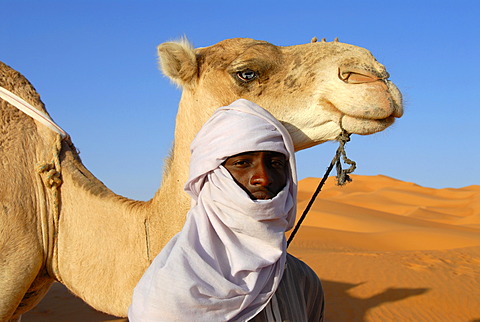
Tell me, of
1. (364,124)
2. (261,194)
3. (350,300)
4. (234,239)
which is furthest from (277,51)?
(350,300)

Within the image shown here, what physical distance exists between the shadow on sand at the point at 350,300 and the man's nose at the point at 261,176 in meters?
5.58

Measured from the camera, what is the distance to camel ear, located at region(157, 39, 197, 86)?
301cm

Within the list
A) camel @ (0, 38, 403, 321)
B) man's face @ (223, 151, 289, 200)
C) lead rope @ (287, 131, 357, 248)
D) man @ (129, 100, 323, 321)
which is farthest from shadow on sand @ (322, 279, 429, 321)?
man's face @ (223, 151, 289, 200)

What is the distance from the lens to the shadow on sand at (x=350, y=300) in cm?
716

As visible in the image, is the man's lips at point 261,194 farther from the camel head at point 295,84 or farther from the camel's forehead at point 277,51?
the camel's forehead at point 277,51

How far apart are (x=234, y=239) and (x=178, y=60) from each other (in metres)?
1.48

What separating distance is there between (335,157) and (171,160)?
107cm

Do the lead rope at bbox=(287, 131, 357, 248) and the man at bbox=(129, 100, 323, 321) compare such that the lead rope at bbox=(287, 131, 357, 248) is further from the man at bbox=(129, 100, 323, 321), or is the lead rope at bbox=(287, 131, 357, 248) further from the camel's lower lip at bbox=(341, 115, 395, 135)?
the man at bbox=(129, 100, 323, 321)

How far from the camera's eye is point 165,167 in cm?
322

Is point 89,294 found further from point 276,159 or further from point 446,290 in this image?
point 446,290

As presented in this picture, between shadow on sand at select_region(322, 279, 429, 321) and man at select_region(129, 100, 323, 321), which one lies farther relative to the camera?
shadow on sand at select_region(322, 279, 429, 321)

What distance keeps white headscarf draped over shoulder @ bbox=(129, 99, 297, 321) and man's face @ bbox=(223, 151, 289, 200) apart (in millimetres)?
34

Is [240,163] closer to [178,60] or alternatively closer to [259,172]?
[259,172]

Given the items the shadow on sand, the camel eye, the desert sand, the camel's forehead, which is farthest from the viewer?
the desert sand
